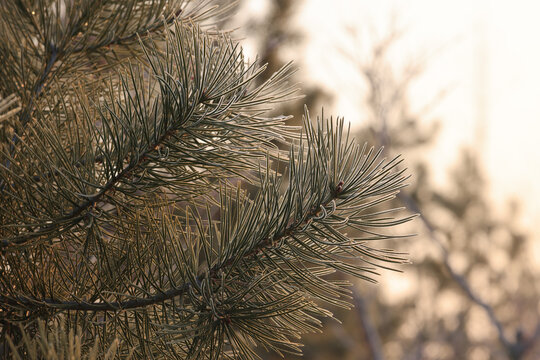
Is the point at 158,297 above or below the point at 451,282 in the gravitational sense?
above

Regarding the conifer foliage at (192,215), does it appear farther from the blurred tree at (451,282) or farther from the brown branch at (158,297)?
the blurred tree at (451,282)

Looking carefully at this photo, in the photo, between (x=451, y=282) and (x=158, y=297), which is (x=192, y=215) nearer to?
(x=158, y=297)

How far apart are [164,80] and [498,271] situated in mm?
10895

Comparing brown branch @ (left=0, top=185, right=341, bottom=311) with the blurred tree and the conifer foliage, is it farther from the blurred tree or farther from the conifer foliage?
the blurred tree

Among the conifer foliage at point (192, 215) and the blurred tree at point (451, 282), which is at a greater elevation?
the conifer foliage at point (192, 215)

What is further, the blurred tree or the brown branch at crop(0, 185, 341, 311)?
the blurred tree

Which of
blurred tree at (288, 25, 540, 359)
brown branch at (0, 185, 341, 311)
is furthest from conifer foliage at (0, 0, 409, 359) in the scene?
blurred tree at (288, 25, 540, 359)

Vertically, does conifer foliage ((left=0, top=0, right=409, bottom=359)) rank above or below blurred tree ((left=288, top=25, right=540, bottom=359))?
above

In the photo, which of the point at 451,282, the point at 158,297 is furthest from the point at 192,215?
the point at 451,282

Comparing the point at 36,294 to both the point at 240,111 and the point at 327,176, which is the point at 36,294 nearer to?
the point at 240,111

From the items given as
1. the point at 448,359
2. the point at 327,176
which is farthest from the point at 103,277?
the point at 448,359

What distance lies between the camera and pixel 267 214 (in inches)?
47.6

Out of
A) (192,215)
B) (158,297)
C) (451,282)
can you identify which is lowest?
(451,282)

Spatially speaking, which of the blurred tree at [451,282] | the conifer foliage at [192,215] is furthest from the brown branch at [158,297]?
the blurred tree at [451,282]
